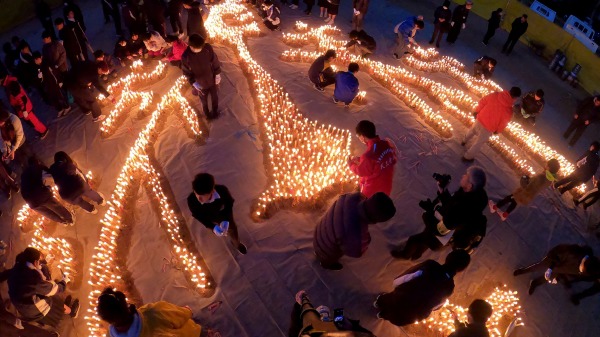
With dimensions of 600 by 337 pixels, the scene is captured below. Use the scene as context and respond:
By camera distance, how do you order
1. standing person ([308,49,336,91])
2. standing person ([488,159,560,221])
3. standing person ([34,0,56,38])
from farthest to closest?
standing person ([34,0,56,38]) < standing person ([308,49,336,91]) < standing person ([488,159,560,221])

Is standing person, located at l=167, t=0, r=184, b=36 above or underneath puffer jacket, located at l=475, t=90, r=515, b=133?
underneath

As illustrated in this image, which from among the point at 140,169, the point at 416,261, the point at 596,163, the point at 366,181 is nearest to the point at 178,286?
the point at 140,169

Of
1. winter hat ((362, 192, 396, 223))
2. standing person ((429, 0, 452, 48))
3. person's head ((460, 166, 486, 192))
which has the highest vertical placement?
standing person ((429, 0, 452, 48))

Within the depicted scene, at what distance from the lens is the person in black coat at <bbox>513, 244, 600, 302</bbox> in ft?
19.1

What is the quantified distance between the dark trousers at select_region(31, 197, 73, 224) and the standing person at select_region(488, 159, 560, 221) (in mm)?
8707

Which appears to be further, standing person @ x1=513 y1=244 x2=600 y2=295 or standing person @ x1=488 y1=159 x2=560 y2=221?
standing person @ x1=488 y1=159 x2=560 y2=221

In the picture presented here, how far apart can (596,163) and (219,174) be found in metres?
8.53

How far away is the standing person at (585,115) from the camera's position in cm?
1022

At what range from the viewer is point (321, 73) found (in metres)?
9.84

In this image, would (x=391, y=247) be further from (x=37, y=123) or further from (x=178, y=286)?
(x=37, y=123)

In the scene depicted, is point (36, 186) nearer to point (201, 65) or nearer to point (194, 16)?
point (201, 65)

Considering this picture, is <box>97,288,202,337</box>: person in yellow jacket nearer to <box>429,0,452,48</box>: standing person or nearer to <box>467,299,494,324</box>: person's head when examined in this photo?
<box>467,299,494,324</box>: person's head

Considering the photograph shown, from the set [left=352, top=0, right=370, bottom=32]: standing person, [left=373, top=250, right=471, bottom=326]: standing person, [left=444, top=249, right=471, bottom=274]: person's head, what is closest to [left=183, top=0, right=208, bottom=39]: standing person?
[left=352, top=0, right=370, bottom=32]: standing person

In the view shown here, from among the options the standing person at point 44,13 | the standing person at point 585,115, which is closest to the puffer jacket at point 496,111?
the standing person at point 585,115
